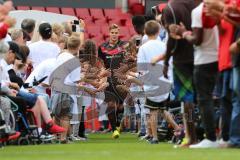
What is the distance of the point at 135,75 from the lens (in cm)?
1903

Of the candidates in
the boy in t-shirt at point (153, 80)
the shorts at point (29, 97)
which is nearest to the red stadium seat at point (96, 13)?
the boy in t-shirt at point (153, 80)

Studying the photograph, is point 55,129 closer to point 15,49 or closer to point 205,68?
point 15,49

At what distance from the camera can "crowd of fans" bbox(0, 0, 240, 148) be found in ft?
40.1

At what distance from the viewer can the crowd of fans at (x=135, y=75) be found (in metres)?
12.2

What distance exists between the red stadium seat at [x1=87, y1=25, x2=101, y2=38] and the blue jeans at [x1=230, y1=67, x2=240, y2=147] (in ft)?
59.9

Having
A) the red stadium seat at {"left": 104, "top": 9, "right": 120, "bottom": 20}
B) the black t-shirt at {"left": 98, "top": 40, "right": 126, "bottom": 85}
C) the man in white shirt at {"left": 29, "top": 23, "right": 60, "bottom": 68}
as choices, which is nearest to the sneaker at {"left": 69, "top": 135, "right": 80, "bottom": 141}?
the man in white shirt at {"left": 29, "top": 23, "right": 60, "bottom": 68}

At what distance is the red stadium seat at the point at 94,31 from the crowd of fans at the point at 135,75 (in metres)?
8.98

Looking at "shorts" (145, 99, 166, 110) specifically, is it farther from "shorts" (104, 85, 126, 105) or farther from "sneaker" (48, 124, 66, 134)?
"shorts" (104, 85, 126, 105)

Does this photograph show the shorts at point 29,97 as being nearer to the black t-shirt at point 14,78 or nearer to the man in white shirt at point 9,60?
the man in white shirt at point 9,60

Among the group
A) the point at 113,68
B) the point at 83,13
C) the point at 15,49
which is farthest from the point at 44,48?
the point at 83,13

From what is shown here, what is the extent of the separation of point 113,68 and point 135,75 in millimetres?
793

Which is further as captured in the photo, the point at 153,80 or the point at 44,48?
the point at 44,48

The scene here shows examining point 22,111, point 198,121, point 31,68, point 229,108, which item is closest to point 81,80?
point 31,68

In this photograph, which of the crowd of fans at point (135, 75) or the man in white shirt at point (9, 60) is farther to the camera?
the man in white shirt at point (9, 60)
